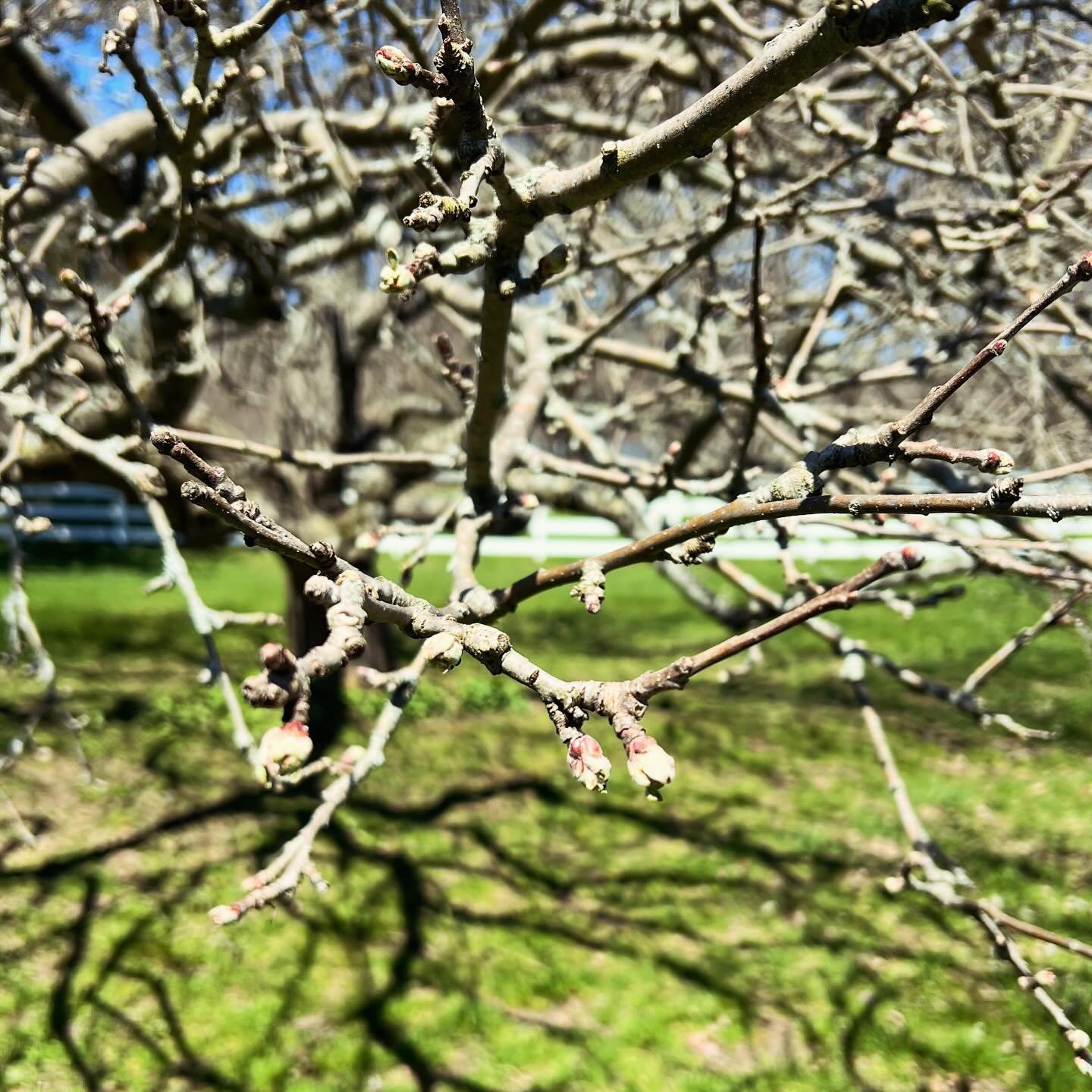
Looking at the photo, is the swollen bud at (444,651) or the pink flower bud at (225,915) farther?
the pink flower bud at (225,915)

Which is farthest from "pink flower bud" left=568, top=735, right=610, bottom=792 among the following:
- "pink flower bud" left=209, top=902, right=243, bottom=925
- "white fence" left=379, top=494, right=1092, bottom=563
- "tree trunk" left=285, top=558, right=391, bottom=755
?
"white fence" left=379, top=494, right=1092, bottom=563

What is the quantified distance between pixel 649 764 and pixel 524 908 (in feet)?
13.2

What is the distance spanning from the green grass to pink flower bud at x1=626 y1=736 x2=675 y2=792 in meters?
3.06

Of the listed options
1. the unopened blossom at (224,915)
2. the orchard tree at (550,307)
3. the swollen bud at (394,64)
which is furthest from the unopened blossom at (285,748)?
the swollen bud at (394,64)

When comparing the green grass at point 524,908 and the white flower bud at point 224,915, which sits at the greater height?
the white flower bud at point 224,915

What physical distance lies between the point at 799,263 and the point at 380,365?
518 cm

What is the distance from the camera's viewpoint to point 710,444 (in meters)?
9.55

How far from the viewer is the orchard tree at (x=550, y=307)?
1.27 meters

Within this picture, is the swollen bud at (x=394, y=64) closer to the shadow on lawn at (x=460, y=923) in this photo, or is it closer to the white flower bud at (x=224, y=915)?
the white flower bud at (x=224, y=915)

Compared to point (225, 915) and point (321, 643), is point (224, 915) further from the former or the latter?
point (321, 643)

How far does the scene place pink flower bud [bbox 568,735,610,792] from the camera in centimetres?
99

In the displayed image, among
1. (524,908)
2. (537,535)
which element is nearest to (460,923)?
(524,908)

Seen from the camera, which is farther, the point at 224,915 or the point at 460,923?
the point at 460,923

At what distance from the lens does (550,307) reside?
3930 mm
